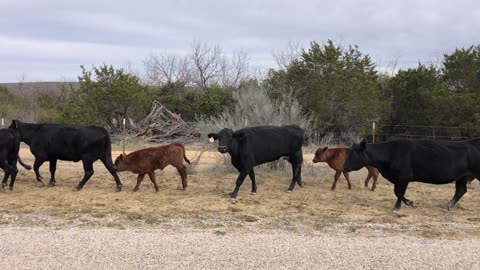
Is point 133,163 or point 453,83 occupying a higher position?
point 453,83

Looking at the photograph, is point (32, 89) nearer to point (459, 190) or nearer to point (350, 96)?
point (350, 96)

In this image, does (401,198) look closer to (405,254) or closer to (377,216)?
(377,216)

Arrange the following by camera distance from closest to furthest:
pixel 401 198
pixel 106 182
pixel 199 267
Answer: pixel 199 267 < pixel 401 198 < pixel 106 182

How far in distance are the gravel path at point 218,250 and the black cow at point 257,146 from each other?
3.53 metres

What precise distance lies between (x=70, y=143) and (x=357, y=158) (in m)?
6.36

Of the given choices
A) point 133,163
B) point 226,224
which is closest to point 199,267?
point 226,224

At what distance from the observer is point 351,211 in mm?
9219

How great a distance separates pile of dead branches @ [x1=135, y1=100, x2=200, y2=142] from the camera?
28348 mm

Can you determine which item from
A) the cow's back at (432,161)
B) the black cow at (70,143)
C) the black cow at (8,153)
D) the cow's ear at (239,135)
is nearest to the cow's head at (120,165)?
the black cow at (70,143)

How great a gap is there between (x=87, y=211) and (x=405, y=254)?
5412 millimetres

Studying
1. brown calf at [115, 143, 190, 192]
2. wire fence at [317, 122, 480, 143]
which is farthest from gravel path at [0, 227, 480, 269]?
wire fence at [317, 122, 480, 143]

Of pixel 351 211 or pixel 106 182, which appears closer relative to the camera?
pixel 351 211

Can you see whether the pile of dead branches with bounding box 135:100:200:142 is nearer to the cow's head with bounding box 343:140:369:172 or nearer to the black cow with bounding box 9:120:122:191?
the black cow with bounding box 9:120:122:191

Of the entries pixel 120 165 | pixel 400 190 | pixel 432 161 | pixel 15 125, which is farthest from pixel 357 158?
pixel 15 125
